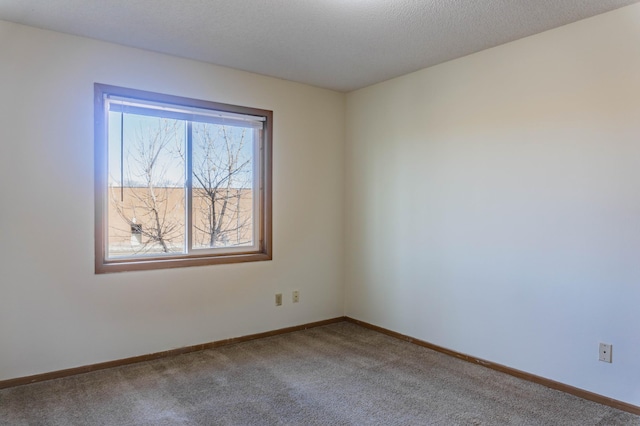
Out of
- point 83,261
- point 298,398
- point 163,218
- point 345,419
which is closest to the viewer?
point 345,419

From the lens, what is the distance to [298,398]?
2605 mm

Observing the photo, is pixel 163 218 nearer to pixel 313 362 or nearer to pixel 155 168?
pixel 155 168

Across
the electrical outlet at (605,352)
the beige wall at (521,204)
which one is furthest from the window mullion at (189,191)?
the electrical outlet at (605,352)

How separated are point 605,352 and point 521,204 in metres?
1.06

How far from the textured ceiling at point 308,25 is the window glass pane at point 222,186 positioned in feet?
2.16

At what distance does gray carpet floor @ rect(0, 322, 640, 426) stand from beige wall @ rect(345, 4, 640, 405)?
324 millimetres

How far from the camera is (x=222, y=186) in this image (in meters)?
3.71

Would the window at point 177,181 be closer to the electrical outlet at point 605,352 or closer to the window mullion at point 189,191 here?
the window mullion at point 189,191

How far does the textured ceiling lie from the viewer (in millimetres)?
2432

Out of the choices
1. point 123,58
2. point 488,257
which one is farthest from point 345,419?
point 123,58

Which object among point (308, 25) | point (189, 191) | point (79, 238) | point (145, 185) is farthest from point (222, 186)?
point (308, 25)

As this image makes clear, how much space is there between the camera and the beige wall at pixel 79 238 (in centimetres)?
272

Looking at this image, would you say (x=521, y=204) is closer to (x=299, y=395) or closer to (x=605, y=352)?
(x=605, y=352)

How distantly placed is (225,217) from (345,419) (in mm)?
2060
